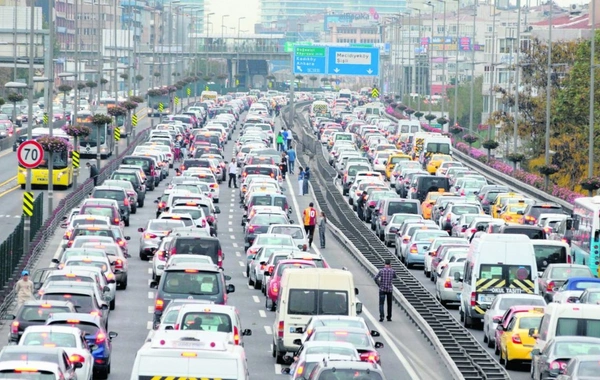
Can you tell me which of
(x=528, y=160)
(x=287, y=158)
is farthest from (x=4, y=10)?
(x=528, y=160)

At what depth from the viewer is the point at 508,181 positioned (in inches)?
3221

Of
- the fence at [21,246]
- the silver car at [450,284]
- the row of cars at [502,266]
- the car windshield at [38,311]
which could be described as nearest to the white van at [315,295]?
the row of cars at [502,266]

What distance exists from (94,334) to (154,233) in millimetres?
21483

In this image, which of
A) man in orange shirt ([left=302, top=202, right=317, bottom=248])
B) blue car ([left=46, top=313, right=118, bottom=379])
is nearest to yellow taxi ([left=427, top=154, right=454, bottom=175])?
man in orange shirt ([left=302, top=202, right=317, bottom=248])

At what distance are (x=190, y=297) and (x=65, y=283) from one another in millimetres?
2488

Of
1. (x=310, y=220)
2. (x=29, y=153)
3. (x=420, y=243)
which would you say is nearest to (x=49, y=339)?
(x=29, y=153)

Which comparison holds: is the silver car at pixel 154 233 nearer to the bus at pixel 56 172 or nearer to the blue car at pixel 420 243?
the blue car at pixel 420 243

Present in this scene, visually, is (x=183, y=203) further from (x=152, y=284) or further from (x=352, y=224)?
(x=152, y=284)

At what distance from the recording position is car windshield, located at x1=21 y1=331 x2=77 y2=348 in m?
27.2

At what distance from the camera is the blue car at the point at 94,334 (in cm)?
2967

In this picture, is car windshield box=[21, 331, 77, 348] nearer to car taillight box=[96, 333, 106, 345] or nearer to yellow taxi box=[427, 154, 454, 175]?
car taillight box=[96, 333, 106, 345]

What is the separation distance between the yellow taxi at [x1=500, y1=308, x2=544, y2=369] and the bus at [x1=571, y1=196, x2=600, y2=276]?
11028mm

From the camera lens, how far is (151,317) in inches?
1566

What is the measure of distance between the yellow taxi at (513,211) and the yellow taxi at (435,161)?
76.6 feet
